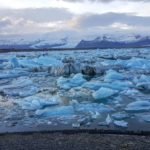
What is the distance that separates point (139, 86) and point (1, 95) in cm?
575

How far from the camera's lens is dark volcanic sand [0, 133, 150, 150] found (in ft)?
23.3

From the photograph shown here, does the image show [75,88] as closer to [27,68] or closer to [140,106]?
[140,106]

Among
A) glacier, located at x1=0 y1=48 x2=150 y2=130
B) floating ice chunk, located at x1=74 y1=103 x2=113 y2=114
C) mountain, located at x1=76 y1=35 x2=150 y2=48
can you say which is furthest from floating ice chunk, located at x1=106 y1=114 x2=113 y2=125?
mountain, located at x1=76 y1=35 x2=150 y2=48

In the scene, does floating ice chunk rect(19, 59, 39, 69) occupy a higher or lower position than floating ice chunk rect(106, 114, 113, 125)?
lower

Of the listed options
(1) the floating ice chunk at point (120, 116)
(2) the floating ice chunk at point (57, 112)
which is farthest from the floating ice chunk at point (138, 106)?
(2) the floating ice chunk at point (57, 112)

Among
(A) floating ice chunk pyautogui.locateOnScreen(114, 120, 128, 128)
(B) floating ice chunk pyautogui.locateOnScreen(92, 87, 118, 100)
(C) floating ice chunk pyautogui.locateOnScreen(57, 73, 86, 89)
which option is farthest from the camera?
(C) floating ice chunk pyautogui.locateOnScreen(57, 73, 86, 89)

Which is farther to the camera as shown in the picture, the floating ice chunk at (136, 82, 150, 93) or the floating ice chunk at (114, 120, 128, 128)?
the floating ice chunk at (136, 82, 150, 93)

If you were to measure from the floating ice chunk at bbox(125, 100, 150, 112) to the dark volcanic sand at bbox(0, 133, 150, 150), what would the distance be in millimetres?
3155

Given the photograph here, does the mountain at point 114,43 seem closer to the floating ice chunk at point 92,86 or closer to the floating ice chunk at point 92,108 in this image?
the floating ice chunk at point 92,86

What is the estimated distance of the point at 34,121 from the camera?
9969 millimetres

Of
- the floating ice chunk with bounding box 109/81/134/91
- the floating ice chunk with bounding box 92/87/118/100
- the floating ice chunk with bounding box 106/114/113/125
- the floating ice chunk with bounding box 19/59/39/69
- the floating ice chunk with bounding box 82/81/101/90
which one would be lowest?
the floating ice chunk with bounding box 19/59/39/69

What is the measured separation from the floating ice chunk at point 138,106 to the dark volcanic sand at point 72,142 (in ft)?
10.3

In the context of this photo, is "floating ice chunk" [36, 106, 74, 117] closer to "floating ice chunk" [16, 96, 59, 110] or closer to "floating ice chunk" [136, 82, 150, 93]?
"floating ice chunk" [16, 96, 59, 110]

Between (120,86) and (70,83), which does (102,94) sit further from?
(70,83)
